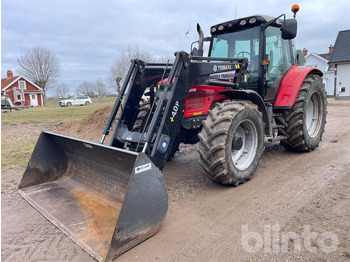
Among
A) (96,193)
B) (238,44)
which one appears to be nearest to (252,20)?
(238,44)

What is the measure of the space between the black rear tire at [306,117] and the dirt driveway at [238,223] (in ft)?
2.64

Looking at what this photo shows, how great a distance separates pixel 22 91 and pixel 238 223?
4991 cm

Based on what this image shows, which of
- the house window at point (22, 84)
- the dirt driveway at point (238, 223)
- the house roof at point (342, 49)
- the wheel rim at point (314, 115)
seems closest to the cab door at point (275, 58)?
the wheel rim at point (314, 115)

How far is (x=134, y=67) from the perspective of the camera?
4.11 m

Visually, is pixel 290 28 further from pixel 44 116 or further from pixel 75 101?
pixel 75 101

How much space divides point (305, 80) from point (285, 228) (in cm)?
355

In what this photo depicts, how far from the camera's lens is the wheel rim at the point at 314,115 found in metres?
5.98

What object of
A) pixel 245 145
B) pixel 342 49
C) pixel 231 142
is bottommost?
pixel 245 145

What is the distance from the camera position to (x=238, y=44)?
508cm

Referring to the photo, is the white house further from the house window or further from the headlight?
the house window

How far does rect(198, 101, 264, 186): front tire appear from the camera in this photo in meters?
3.55

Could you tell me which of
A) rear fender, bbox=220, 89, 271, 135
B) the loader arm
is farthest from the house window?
rear fender, bbox=220, 89, 271, 135

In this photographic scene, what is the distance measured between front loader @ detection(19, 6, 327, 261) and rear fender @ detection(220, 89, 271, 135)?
16 mm

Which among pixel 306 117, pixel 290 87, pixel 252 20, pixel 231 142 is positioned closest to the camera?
pixel 231 142
